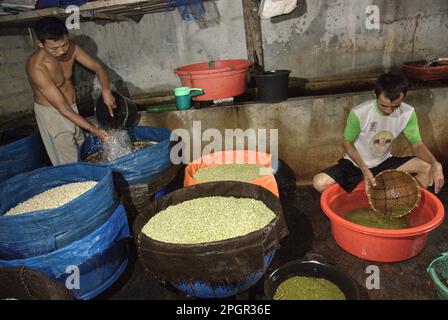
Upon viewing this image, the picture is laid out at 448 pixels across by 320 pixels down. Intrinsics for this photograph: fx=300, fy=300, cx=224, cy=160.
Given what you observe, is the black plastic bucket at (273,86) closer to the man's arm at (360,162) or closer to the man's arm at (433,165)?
the man's arm at (360,162)

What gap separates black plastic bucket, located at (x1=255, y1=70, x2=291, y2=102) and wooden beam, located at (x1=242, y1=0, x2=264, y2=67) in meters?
0.93

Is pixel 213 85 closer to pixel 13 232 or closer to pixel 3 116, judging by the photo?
pixel 13 232

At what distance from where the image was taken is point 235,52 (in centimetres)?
434

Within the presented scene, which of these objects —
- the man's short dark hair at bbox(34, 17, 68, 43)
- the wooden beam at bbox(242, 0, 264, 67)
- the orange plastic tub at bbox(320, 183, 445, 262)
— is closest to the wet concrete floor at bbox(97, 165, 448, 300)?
the orange plastic tub at bbox(320, 183, 445, 262)

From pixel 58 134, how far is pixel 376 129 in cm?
330

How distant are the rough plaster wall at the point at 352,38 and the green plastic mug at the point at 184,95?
137 centimetres

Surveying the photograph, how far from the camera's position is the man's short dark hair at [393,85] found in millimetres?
2289

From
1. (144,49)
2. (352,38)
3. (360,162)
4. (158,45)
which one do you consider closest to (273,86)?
(360,162)

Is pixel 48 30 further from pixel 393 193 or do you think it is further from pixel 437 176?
pixel 437 176

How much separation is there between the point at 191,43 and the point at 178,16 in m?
0.40

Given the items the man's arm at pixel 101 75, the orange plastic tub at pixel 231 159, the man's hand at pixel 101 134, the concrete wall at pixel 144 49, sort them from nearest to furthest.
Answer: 1. the man's hand at pixel 101 134
2. the orange plastic tub at pixel 231 159
3. the man's arm at pixel 101 75
4. the concrete wall at pixel 144 49

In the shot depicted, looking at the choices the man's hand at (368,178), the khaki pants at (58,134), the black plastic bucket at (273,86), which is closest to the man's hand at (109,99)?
the khaki pants at (58,134)

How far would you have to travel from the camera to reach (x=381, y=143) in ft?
9.10
